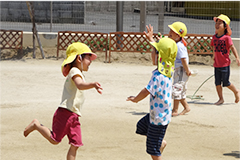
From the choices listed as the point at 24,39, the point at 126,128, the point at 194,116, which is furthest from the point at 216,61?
the point at 24,39

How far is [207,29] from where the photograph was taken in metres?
15.4

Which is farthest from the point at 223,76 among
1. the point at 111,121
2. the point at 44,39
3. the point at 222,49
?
the point at 44,39

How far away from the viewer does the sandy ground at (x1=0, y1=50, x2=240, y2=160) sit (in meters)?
5.22

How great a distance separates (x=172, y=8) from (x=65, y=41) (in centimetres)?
440

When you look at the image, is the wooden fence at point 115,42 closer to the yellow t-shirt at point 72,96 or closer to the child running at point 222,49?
the child running at point 222,49

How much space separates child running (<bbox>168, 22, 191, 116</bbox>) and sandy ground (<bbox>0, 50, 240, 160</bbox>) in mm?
409

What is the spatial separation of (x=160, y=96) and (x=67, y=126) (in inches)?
40.4

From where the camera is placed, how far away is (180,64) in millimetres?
6746

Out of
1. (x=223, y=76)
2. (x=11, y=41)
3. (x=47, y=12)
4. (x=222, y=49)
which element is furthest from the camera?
(x=47, y=12)

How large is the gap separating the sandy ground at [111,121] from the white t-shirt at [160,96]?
94 cm

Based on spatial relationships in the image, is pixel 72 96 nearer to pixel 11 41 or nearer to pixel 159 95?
pixel 159 95

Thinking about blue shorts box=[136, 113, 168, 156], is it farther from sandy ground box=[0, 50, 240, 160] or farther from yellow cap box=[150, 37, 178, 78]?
sandy ground box=[0, 50, 240, 160]

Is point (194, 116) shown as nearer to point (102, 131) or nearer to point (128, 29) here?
point (102, 131)

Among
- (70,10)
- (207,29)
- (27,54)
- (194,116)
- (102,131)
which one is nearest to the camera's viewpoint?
(102,131)
